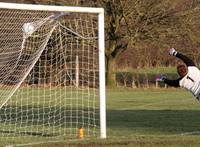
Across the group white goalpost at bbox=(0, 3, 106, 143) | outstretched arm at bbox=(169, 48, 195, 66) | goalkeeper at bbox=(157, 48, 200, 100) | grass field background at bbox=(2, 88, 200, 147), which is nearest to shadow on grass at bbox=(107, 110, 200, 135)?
grass field background at bbox=(2, 88, 200, 147)

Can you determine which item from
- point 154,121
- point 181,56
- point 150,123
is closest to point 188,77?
point 181,56

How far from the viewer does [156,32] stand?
4369 cm

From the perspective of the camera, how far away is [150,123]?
66.8ft

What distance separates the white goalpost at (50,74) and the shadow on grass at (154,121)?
700 millimetres

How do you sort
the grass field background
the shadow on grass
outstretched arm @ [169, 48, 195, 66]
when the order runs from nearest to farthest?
the grass field background, outstretched arm @ [169, 48, 195, 66], the shadow on grass

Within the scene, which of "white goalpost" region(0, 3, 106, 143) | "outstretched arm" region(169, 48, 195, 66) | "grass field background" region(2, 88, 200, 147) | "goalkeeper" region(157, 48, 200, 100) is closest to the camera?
"grass field background" region(2, 88, 200, 147)

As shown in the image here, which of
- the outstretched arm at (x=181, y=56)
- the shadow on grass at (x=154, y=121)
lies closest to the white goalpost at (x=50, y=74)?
the shadow on grass at (x=154, y=121)

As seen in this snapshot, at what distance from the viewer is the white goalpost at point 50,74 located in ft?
54.7

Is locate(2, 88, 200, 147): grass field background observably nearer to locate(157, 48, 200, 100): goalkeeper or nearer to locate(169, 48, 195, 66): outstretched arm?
locate(157, 48, 200, 100): goalkeeper

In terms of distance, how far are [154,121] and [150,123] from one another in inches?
26.7

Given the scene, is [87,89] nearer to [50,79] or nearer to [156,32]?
[50,79]

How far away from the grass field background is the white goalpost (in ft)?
2.53

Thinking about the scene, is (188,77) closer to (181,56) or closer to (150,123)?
(181,56)

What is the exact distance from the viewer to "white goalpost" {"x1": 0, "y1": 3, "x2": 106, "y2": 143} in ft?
54.7
